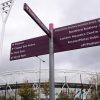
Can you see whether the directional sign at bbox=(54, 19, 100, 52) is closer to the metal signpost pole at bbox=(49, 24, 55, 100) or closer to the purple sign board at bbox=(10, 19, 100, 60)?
the purple sign board at bbox=(10, 19, 100, 60)

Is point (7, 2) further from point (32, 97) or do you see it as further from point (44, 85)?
point (44, 85)

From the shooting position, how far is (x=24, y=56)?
10.7 metres

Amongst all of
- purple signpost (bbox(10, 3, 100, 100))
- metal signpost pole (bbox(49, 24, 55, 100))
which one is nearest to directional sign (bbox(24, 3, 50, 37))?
purple signpost (bbox(10, 3, 100, 100))

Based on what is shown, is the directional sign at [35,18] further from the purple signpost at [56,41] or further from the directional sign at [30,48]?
the directional sign at [30,48]

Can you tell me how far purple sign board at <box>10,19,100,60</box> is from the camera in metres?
9.91

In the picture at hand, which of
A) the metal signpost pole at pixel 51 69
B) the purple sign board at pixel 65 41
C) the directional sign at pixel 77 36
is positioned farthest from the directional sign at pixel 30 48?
the directional sign at pixel 77 36

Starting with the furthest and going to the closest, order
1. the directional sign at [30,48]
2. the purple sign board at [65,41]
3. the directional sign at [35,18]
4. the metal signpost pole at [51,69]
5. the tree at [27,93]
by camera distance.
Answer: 1. the tree at [27,93]
2. the directional sign at [30,48]
3. the purple sign board at [65,41]
4. the metal signpost pole at [51,69]
5. the directional sign at [35,18]

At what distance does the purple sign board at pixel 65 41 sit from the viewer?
9.91 meters

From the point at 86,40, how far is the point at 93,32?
358 mm

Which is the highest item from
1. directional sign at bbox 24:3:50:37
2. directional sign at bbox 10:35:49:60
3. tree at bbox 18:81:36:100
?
directional sign at bbox 24:3:50:37

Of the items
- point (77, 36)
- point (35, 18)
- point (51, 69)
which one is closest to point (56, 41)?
point (77, 36)

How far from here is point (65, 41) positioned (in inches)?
408

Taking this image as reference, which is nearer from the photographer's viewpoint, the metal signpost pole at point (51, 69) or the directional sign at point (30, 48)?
the metal signpost pole at point (51, 69)

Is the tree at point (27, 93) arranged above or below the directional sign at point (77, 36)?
below
